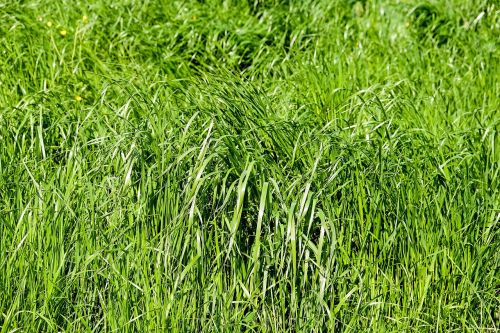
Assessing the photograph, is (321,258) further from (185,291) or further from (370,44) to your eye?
(370,44)

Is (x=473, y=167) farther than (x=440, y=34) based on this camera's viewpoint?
No

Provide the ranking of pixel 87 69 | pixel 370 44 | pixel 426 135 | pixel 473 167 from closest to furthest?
pixel 473 167 < pixel 426 135 < pixel 87 69 < pixel 370 44

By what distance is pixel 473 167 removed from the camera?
12.5 ft

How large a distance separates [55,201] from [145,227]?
0.36m

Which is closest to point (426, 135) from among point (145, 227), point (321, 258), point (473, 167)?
point (473, 167)

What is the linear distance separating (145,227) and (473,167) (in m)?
1.39

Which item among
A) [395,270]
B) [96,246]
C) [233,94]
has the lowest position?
[395,270]

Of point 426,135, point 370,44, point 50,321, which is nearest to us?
point 50,321

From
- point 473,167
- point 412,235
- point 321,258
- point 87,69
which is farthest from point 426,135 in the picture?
point 87,69

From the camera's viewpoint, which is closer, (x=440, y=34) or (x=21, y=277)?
(x=21, y=277)

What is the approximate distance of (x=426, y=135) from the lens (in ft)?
13.5

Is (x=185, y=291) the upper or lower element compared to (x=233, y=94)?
lower

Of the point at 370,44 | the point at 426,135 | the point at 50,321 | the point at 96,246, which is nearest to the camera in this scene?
the point at 50,321

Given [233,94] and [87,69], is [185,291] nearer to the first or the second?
[233,94]
